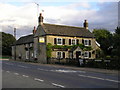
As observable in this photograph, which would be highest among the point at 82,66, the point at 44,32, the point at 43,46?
the point at 44,32

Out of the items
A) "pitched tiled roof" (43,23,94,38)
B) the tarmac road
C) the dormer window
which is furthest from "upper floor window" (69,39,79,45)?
the tarmac road

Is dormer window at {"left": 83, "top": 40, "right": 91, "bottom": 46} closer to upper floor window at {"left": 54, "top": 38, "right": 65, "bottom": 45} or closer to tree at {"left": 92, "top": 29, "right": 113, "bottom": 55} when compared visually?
upper floor window at {"left": 54, "top": 38, "right": 65, "bottom": 45}

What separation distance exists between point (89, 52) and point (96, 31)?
3472cm

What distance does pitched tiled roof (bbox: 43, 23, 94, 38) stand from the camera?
139 ft

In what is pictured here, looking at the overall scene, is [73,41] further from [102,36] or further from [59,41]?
[102,36]

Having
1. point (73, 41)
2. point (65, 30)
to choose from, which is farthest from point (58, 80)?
point (65, 30)

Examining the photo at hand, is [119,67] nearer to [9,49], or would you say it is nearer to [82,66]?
[82,66]

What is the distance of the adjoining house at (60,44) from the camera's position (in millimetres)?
40969

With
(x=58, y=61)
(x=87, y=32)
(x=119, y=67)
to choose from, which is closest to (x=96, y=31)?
(x=87, y=32)

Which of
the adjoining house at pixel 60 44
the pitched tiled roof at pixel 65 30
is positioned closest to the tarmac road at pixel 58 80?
the adjoining house at pixel 60 44

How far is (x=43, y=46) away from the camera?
139 ft

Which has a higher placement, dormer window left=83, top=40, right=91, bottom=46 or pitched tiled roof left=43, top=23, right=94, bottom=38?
pitched tiled roof left=43, top=23, right=94, bottom=38

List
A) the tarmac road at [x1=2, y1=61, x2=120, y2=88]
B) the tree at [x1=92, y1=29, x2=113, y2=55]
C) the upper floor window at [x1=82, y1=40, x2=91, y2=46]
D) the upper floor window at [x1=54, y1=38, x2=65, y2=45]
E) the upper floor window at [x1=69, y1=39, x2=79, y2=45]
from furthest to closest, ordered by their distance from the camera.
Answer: the tree at [x1=92, y1=29, x2=113, y2=55]
the upper floor window at [x1=82, y1=40, x2=91, y2=46]
the upper floor window at [x1=69, y1=39, x2=79, y2=45]
the upper floor window at [x1=54, y1=38, x2=65, y2=45]
the tarmac road at [x1=2, y1=61, x2=120, y2=88]

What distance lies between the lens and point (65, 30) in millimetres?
44875
